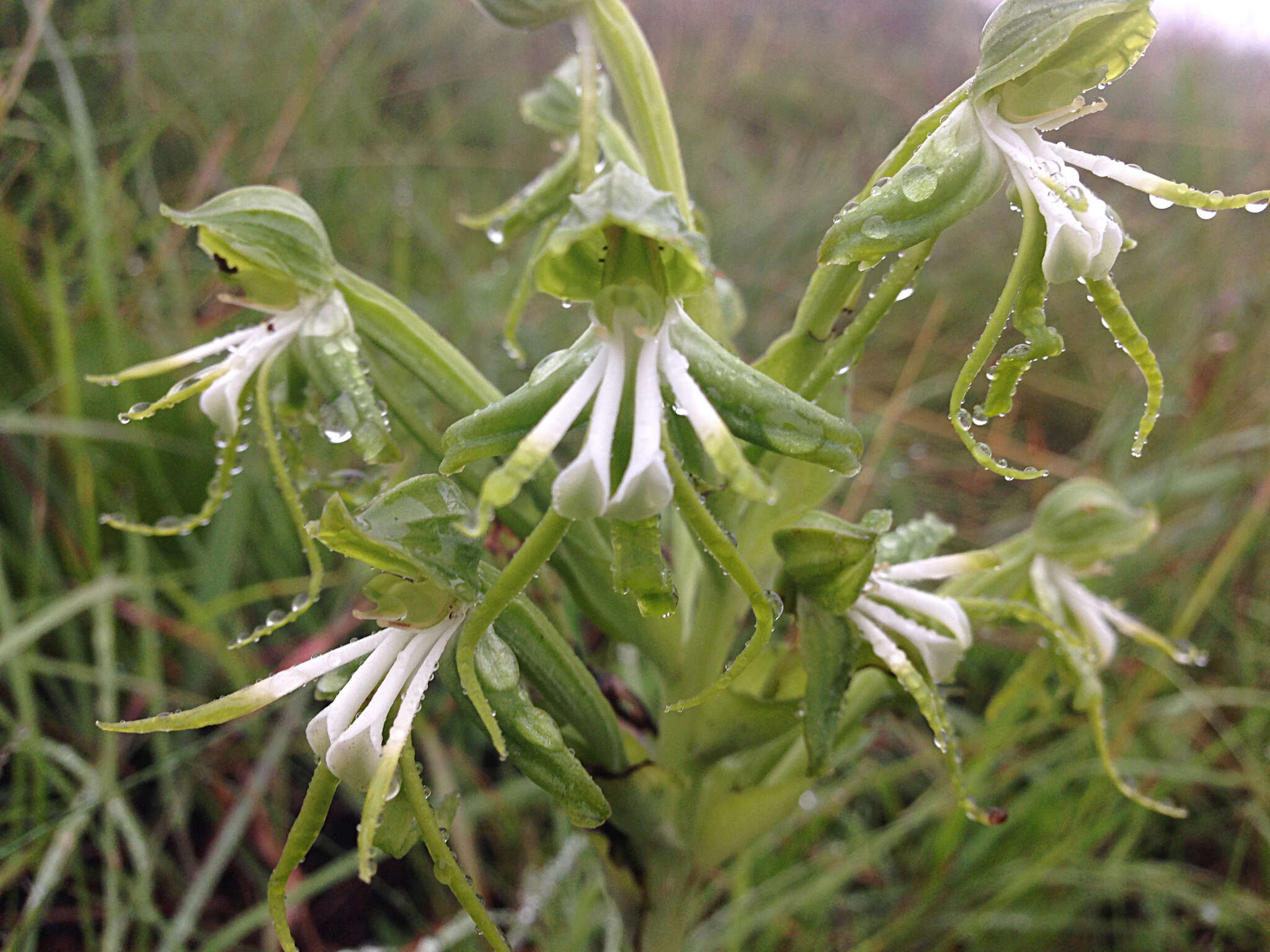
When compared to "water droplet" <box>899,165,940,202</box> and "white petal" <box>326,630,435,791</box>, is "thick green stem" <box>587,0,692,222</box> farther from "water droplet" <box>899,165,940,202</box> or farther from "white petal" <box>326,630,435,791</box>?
"white petal" <box>326,630,435,791</box>

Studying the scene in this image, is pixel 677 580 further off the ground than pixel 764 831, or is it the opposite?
pixel 677 580

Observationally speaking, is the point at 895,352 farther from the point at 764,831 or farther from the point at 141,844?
the point at 141,844

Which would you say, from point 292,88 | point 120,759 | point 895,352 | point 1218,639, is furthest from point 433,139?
point 1218,639

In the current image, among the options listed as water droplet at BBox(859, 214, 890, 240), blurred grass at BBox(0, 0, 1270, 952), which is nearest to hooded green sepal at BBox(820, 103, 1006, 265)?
water droplet at BBox(859, 214, 890, 240)

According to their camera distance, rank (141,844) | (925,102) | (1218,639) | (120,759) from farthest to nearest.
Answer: (925,102)
(1218,639)
(120,759)
(141,844)

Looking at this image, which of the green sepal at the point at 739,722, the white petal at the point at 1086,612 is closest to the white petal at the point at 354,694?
the green sepal at the point at 739,722

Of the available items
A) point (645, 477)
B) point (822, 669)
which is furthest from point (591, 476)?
point (822, 669)

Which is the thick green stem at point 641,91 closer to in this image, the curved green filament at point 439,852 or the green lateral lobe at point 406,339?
the green lateral lobe at point 406,339

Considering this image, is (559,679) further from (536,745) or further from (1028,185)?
(1028,185)
